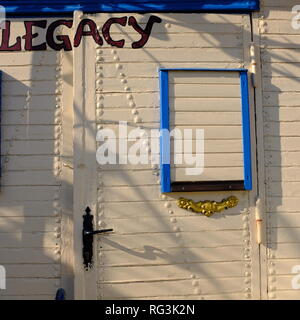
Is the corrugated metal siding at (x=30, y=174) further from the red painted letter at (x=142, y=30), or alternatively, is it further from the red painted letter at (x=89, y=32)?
the red painted letter at (x=142, y=30)

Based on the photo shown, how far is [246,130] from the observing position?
3057 millimetres

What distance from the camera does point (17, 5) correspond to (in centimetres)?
312

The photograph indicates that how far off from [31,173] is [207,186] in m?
1.36

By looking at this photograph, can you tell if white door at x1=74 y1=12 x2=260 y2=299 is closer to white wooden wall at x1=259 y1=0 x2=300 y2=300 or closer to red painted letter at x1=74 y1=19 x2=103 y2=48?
red painted letter at x1=74 y1=19 x2=103 y2=48

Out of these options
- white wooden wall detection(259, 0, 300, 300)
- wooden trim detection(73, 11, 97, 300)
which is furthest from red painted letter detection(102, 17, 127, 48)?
white wooden wall detection(259, 0, 300, 300)

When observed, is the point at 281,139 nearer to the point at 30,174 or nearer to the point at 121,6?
the point at 121,6

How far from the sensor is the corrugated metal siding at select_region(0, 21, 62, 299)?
9.82 feet

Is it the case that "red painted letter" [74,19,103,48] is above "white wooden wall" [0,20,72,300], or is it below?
above

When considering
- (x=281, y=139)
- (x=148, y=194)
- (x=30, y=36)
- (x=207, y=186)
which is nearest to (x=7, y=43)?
(x=30, y=36)

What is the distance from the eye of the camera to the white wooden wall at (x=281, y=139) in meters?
3.05

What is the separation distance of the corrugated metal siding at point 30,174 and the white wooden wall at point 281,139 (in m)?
1.65

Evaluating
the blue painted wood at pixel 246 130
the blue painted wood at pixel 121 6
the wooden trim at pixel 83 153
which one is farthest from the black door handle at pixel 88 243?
the blue painted wood at pixel 121 6

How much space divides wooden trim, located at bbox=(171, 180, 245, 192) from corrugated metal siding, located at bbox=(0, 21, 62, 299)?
36.5 inches

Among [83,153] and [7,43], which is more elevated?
[7,43]
